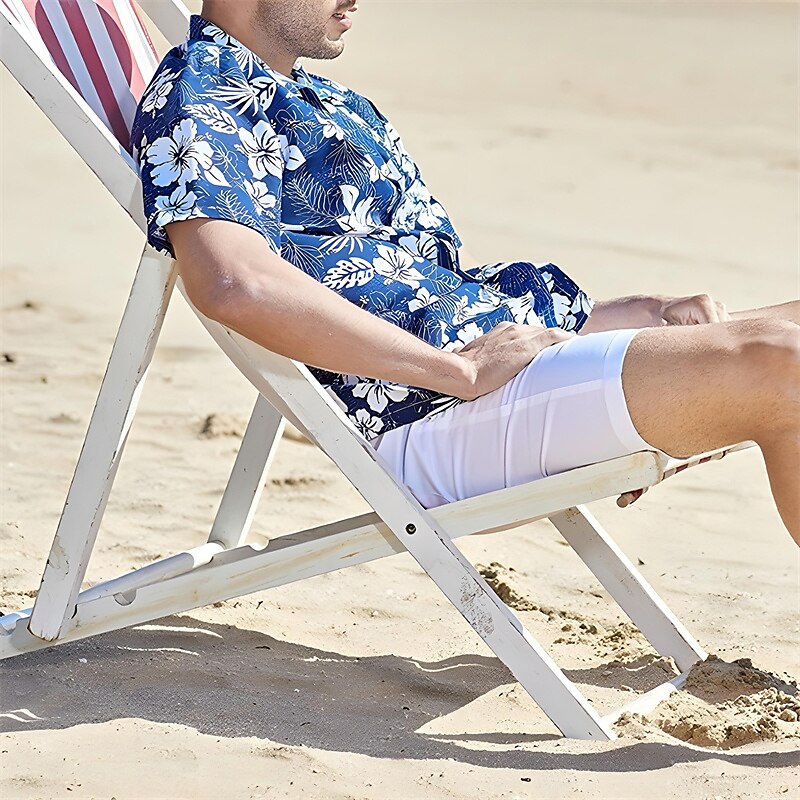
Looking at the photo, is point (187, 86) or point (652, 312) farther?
point (652, 312)

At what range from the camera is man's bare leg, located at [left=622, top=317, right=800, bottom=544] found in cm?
239

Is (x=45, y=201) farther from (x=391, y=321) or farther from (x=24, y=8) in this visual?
(x=391, y=321)

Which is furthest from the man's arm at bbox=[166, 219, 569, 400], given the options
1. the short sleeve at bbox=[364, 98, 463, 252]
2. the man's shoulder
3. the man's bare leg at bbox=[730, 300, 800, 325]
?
the man's bare leg at bbox=[730, 300, 800, 325]

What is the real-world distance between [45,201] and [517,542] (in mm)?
5215

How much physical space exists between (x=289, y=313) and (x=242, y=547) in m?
0.60

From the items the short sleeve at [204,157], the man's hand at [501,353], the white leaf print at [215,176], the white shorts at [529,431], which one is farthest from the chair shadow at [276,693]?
the white leaf print at [215,176]

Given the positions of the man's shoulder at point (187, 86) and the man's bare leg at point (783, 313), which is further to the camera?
the man's bare leg at point (783, 313)

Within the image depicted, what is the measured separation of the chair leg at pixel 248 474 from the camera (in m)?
3.24

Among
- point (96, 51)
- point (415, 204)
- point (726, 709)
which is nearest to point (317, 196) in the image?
point (415, 204)

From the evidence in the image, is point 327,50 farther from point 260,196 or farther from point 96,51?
point 96,51

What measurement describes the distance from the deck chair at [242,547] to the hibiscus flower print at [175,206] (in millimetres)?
119

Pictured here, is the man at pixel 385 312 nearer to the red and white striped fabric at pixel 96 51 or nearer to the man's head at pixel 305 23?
the man's head at pixel 305 23

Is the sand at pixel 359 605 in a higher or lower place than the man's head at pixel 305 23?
lower

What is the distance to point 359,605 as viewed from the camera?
346cm
